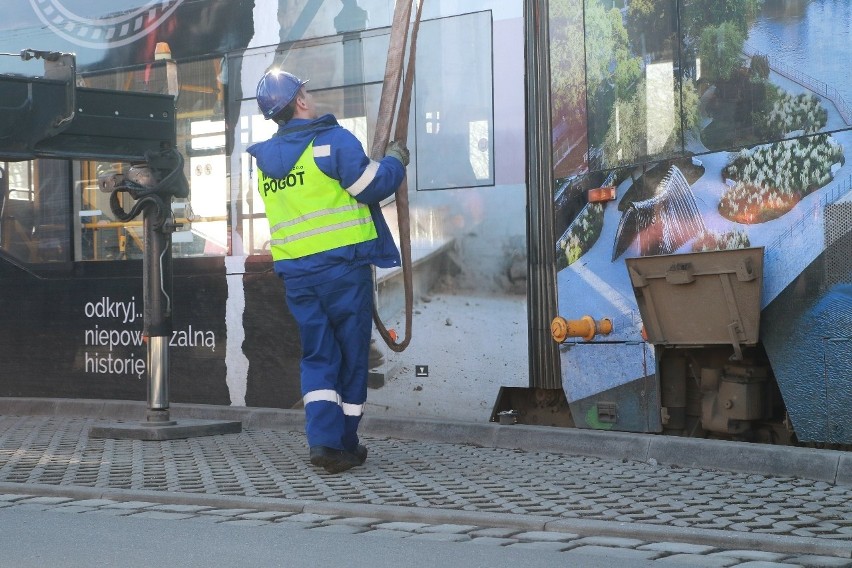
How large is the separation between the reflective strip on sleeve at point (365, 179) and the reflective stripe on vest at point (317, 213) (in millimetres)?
116

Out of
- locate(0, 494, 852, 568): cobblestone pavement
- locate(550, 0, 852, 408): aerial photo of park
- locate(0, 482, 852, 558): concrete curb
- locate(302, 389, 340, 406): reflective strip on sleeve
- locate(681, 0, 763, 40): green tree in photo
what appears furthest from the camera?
locate(302, 389, 340, 406): reflective strip on sleeve

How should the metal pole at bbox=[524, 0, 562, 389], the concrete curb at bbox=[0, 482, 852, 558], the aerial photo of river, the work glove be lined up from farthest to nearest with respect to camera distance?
the metal pole at bbox=[524, 0, 562, 389] → the work glove → the aerial photo of river → the concrete curb at bbox=[0, 482, 852, 558]

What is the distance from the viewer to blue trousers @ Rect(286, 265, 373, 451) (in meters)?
6.86

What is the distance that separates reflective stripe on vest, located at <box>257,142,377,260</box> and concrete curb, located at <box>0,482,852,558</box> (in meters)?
1.52

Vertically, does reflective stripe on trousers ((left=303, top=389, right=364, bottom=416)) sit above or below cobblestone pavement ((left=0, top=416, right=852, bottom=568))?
above

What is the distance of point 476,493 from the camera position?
19.5ft

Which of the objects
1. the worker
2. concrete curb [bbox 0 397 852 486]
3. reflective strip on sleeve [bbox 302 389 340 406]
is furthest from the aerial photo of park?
reflective strip on sleeve [bbox 302 389 340 406]

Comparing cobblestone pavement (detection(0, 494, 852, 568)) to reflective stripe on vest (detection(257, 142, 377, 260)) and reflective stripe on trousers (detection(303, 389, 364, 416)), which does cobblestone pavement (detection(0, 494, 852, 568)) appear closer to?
reflective stripe on trousers (detection(303, 389, 364, 416))

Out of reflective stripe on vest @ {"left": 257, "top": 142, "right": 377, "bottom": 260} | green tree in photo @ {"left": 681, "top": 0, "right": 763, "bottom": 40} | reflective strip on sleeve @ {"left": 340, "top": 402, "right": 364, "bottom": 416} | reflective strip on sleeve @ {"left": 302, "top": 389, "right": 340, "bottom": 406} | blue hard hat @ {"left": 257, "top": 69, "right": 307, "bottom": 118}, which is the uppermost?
A: green tree in photo @ {"left": 681, "top": 0, "right": 763, "bottom": 40}

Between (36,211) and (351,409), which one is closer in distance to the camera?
(351,409)

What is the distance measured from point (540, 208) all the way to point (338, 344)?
4.71 feet

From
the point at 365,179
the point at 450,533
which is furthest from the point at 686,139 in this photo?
the point at 450,533

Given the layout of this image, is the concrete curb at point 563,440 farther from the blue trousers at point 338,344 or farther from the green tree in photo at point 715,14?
the green tree in photo at point 715,14

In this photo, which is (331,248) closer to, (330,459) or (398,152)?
(398,152)
